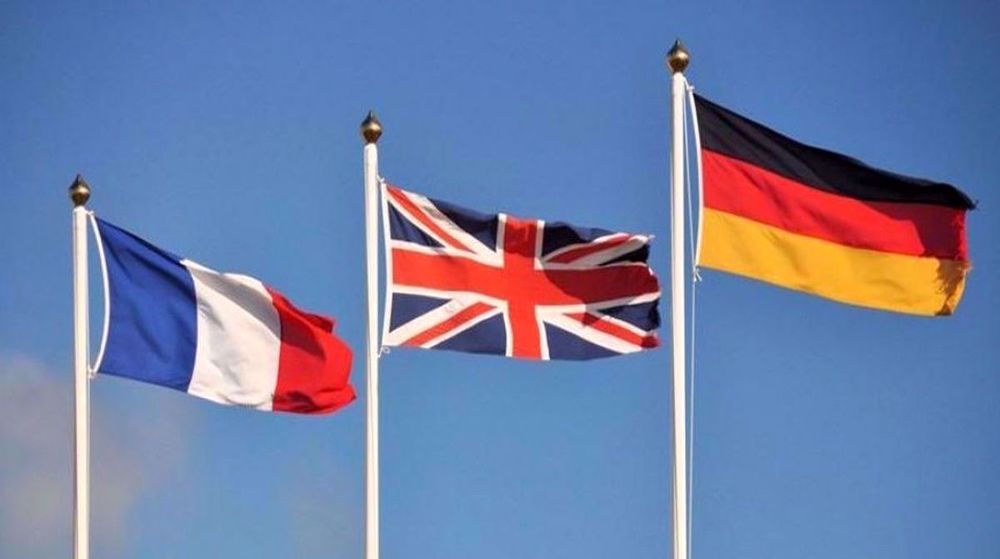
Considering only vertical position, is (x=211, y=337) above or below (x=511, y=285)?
below

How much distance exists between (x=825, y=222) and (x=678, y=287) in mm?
2791

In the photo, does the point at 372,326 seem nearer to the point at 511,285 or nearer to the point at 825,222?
the point at 511,285

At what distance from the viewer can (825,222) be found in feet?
145

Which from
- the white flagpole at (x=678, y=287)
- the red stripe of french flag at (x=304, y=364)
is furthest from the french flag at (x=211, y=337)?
the white flagpole at (x=678, y=287)

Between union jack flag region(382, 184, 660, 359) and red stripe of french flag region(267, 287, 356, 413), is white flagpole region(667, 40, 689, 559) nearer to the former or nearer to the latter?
union jack flag region(382, 184, 660, 359)

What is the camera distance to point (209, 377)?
43.5 m

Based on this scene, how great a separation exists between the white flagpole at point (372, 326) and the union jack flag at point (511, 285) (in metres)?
0.24

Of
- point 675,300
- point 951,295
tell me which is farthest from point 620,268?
point 951,295

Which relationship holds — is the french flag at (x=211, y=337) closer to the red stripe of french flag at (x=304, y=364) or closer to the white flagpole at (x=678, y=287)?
the red stripe of french flag at (x=304, y=364)

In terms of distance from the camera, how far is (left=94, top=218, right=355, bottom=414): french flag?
1687 inches

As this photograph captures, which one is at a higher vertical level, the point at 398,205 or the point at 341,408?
the point at 398,205

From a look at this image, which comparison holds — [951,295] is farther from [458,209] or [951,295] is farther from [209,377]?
[209,377]

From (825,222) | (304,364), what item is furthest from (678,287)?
(304,364)

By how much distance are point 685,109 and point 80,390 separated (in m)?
9.26
